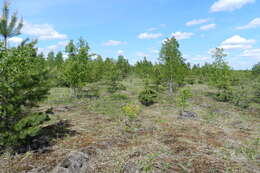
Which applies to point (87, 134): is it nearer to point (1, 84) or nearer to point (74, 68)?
point (1, 84)

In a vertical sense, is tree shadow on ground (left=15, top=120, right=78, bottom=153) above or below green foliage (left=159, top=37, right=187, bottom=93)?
below

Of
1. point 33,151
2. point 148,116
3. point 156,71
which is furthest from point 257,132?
point 156,71

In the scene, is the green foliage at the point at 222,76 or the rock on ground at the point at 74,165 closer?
the rock on ground at the point at 74,165

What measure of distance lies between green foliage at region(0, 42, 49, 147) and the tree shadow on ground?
527 mm

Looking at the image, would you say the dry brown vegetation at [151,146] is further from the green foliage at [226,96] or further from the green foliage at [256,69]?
the green foliage at [256,69]

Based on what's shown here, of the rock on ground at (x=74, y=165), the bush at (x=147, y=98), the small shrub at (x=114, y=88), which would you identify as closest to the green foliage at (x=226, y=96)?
the bush at (x=147, y=98)

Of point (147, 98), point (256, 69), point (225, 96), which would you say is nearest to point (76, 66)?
point (147, 98)

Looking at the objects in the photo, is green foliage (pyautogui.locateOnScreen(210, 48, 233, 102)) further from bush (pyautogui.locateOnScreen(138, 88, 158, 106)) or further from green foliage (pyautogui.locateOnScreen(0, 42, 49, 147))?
green foliage (pyautogui.locateOnScreen(0, 42, 49, 147))

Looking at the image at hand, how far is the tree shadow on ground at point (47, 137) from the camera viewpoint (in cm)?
725

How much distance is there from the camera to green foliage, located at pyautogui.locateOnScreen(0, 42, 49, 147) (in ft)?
20.1

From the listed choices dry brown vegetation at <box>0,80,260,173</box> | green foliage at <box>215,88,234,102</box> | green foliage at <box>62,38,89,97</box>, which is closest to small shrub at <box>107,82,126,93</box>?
green foliage at <box>62,38,89,97</box>

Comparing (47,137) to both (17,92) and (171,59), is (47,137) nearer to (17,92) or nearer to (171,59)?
(17,92)

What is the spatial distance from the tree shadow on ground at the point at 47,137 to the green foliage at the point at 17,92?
0.53 meters

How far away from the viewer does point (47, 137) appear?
8266 mm
